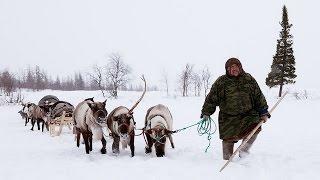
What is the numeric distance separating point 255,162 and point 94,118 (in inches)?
169

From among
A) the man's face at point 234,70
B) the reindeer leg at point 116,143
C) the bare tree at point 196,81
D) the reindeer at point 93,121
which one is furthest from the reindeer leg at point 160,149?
the bare tree at point 196,81

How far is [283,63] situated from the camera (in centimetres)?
5134

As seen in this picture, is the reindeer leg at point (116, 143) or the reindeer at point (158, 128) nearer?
the reindeer at point (158, 128)

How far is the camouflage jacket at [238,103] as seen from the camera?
8680 millimetres

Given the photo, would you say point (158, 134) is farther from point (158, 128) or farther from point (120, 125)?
point (120, 125)

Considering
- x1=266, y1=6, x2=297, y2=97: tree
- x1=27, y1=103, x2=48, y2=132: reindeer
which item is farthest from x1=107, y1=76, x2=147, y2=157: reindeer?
x1=266, y1=6, x2=297, y2=97: tree

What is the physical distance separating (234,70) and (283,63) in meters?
44.9

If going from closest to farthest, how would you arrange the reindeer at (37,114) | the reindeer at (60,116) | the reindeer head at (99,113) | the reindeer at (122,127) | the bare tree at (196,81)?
the reindeer at (122,127) → the reindeer head at (99,113) → the reindeer at (60,116) → the reindeer at (37,114) → the bare tree at (196,81)

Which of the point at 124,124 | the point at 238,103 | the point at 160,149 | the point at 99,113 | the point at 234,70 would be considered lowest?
the point at 160,149

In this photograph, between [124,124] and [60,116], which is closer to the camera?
[124,124]

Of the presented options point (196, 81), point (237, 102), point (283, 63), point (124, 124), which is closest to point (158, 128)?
point (124, 124)

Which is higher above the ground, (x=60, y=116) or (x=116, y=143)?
(x=60, y=116)

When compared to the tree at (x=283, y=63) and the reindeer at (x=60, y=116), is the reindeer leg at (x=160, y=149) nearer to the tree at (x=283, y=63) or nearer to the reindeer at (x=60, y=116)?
the reindeer at (x=60, y=116)

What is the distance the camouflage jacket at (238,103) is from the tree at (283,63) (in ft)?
146
